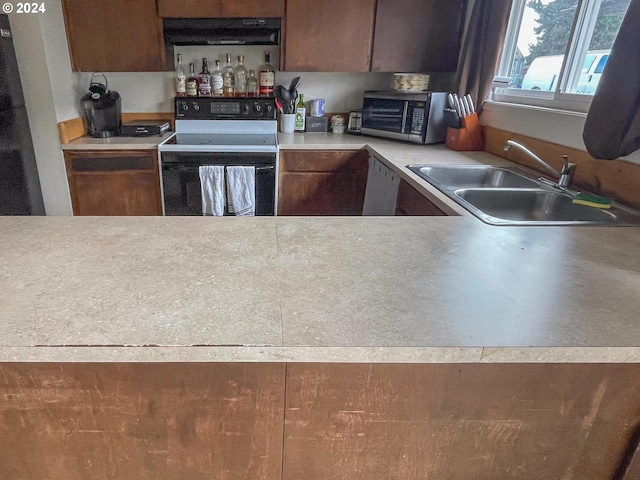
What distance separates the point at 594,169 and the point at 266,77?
6.91 feet

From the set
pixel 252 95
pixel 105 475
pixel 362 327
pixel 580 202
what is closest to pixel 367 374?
pixel 362 327

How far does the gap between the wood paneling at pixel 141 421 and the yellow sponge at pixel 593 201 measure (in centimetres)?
129

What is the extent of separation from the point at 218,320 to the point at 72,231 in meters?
0.57

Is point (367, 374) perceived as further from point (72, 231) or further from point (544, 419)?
point (72, 231)

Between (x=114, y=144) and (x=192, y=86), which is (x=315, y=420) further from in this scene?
(x=192, y=86)

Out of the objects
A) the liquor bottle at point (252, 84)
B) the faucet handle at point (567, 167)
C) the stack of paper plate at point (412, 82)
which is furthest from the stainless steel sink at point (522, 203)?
the liquor bottle at point (252, 84)

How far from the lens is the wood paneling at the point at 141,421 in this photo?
0.73 meters

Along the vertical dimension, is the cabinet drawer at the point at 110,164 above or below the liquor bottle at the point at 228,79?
below

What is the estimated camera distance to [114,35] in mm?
2549

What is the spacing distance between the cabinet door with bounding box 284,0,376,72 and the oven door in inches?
27.8

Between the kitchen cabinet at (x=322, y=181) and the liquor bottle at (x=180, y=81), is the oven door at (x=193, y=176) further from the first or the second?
the liquor bottle at (x=180, y=81)

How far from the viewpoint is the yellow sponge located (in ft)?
4.74

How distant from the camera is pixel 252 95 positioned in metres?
2.97

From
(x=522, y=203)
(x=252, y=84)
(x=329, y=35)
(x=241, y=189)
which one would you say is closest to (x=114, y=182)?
(x=241, y=189)
